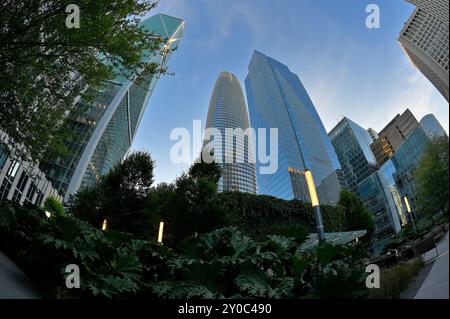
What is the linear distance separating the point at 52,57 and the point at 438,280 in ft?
36.0

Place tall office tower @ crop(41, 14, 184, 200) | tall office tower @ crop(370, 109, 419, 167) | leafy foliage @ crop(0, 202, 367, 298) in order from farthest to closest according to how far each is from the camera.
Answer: tall office tower @ crop(41, 14, 184, 200) → leafy foliage @ crop(0, 202, 367, 298) → tall office tower @ crop(370, 109, 419, 167)

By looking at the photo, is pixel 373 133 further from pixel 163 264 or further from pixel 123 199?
pixel 123 199

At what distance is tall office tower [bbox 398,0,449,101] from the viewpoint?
1.95 m

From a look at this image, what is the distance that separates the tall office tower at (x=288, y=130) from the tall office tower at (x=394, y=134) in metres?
103

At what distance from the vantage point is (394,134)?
103 inches

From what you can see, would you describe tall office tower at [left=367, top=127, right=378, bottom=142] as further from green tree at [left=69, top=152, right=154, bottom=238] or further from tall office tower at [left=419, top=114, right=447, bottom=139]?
green tree at [left=69, top=152, right=154, bottom=238]

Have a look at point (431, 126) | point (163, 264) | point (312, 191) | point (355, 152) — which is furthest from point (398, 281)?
point (163, 264)

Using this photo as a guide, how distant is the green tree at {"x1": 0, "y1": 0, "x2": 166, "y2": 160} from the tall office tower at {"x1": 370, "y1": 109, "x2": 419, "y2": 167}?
343 inches

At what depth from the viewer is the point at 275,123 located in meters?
143

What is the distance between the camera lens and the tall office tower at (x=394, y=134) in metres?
2.36

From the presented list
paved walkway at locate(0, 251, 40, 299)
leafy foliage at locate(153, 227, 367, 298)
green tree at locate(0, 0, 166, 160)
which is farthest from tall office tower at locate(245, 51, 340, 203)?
paved walkway at locate(0, 251, 40, 299)
